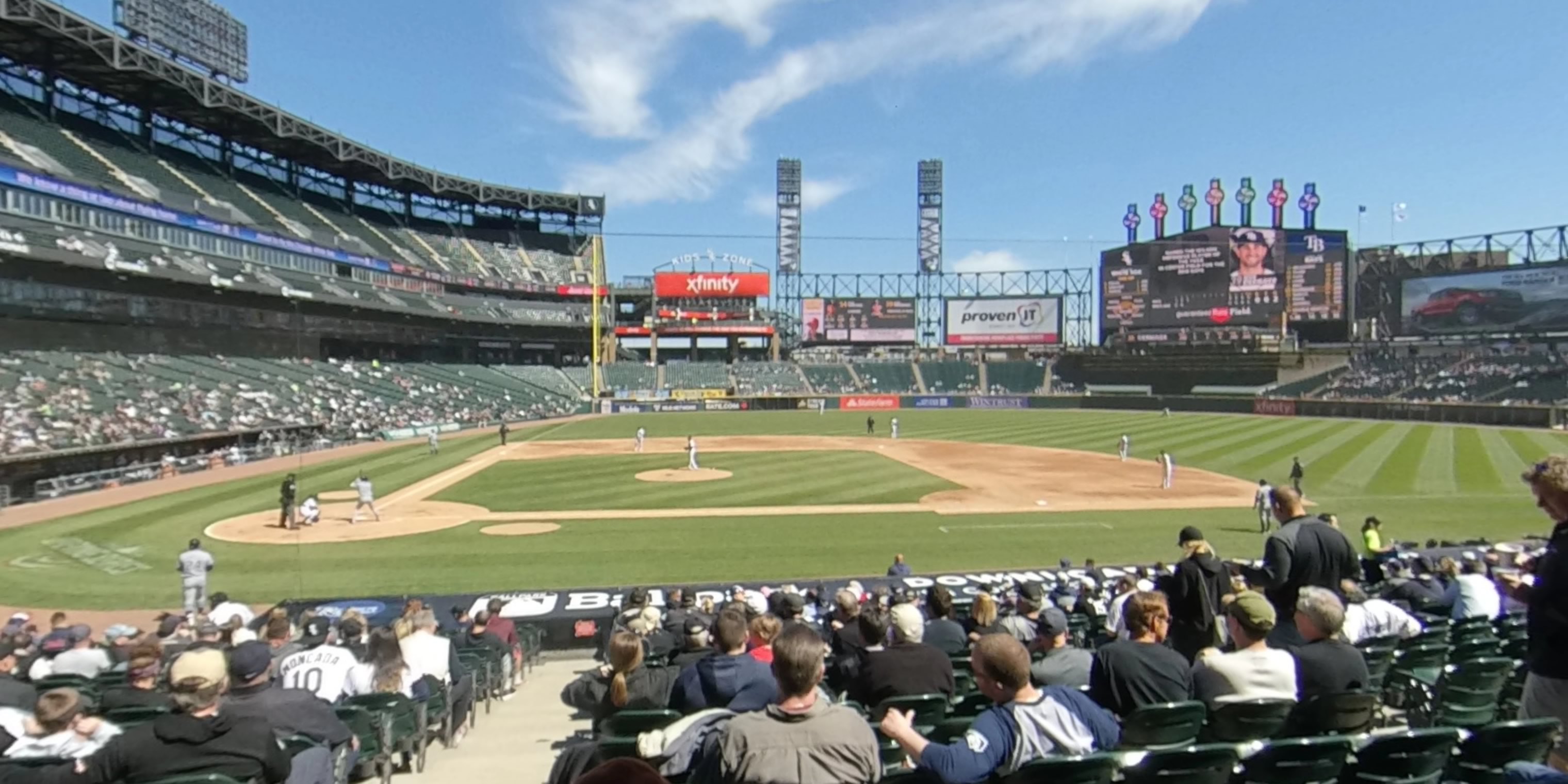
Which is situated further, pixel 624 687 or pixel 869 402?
pixel 869 402

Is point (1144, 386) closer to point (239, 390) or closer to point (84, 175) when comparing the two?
point (239, 390)

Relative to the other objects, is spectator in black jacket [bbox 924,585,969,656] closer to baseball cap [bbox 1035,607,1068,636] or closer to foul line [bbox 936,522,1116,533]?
baseball cap [bbox 1035,607,1068,636]

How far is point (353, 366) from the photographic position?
2429 inches

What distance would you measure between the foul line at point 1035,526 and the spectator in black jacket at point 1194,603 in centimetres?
1635

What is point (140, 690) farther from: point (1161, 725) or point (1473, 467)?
point (1473, 467)

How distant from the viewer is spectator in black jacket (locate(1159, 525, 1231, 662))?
638 cm

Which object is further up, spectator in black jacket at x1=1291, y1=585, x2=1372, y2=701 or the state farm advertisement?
the state farm advertisement

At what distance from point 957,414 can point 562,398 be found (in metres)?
37.2

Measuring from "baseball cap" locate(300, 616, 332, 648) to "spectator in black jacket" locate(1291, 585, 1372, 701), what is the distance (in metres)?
9.09

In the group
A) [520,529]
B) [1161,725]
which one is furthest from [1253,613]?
[520,529]

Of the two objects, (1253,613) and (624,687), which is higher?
(1253,613)

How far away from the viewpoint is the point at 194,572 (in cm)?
1486

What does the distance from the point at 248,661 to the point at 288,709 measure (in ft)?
1.77

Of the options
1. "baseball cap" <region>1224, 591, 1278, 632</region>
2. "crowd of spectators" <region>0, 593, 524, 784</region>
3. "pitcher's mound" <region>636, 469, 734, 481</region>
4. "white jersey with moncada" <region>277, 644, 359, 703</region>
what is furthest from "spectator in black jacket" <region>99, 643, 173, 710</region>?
"pitcher's mound" <region>636, 469, 734, 481</region>
